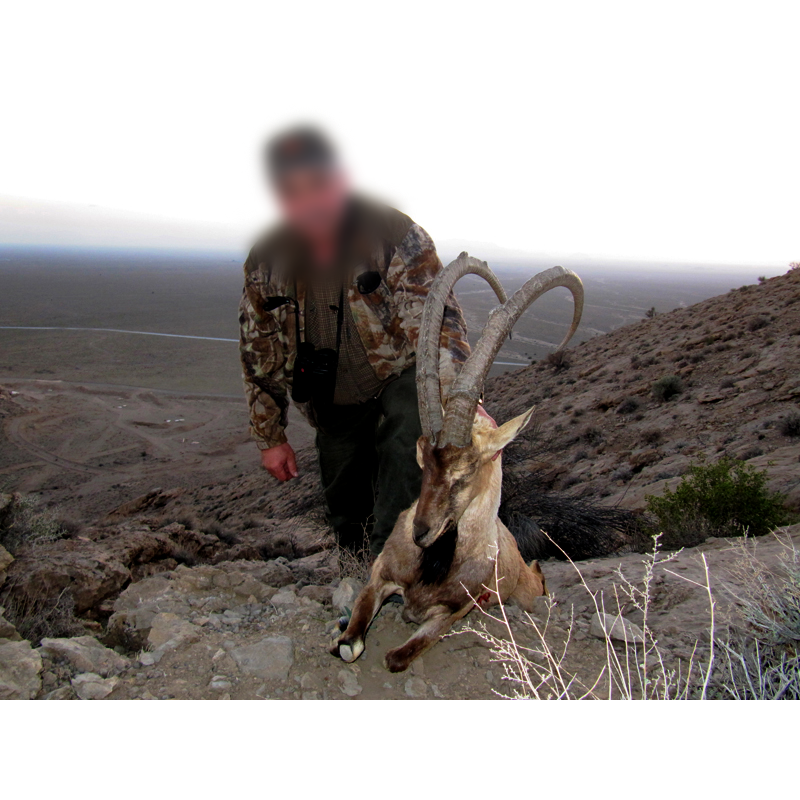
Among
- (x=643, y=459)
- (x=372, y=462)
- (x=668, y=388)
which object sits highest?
(x=372, y=462)

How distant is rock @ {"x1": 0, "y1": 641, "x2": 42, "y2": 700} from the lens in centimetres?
187

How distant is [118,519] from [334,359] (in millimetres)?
8827

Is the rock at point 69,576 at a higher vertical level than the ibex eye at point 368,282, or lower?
lower

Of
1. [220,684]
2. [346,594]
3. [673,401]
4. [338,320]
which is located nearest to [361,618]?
[346,594]

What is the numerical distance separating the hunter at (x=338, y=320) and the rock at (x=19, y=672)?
1.54m

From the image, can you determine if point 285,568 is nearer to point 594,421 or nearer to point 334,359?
point 334,359

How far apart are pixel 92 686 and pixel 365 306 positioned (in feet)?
6.85

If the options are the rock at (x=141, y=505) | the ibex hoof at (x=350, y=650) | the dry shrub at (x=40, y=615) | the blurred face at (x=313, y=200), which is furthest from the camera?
the rock at (x=141, y=505)

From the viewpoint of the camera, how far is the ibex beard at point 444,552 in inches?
82.4

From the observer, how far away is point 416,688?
2098 mm

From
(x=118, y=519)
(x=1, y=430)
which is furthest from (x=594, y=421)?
(x=1, y=430)

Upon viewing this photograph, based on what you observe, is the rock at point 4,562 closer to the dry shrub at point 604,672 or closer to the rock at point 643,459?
the dry shrub at point 604,672

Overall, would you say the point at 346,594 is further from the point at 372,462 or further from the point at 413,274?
the point at 413,274

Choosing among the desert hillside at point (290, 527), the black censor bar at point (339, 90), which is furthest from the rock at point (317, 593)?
the black censor bar at point (339, 90)
